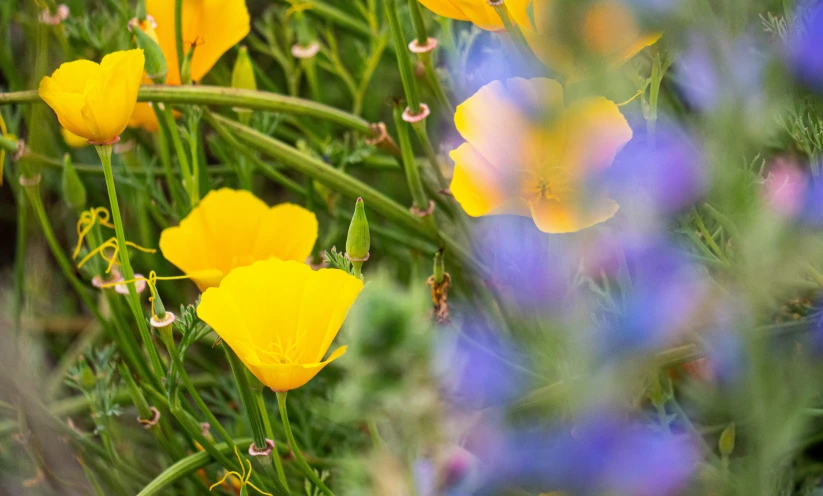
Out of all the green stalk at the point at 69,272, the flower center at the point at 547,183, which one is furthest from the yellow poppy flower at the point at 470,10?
the green stalk at the point at 69,272

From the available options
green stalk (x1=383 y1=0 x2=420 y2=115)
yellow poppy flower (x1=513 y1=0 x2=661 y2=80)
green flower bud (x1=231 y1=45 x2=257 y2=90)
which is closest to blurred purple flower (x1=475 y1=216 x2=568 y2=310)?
green stalk (x1=383 y1=0 x2=420 y2=115)

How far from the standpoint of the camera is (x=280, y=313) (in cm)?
47

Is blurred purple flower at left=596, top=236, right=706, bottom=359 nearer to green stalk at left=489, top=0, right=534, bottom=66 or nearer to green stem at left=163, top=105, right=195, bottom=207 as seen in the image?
green stalk at left=489, top=0, right=534, bottom=66

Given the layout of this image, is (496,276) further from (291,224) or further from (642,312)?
(642,312)

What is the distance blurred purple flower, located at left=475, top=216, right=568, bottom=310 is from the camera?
23.1 inches

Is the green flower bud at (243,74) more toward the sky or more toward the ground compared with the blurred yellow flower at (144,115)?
more toward the sky

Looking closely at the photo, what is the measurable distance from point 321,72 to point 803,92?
2.51ft

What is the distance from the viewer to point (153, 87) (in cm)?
58

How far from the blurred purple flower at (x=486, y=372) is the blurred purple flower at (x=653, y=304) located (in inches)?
3.4

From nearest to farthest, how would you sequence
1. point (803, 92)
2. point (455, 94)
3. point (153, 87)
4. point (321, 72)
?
1. point (803, 92)
2. point (153, 87)
3. point (455, 94)
4. point (321, 72)

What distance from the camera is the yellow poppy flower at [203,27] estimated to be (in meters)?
0.64

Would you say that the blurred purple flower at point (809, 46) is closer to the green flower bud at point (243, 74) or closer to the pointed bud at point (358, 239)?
the pointed bud at point (358, 239)

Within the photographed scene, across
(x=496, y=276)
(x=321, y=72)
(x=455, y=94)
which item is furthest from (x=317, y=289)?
(x=321, y=72)

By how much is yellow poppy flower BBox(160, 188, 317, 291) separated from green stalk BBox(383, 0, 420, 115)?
110 millimetres
